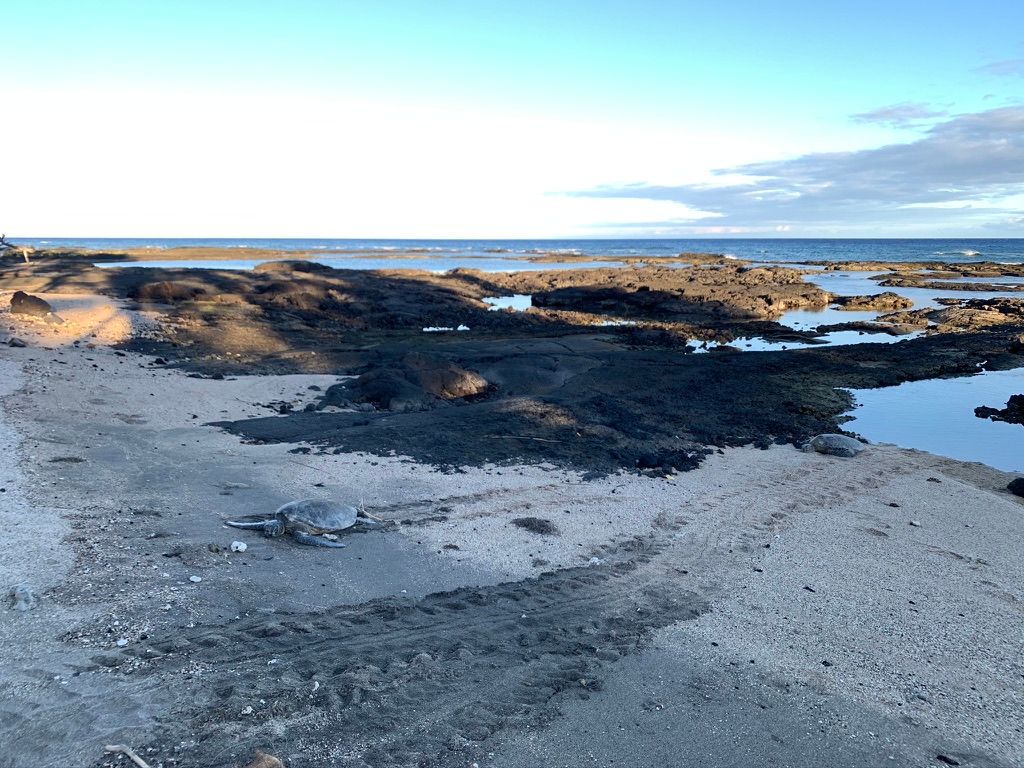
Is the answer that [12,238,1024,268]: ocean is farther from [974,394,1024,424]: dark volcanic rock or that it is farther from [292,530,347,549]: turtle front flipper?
→ [292,530,347,549]: turtle front flipper

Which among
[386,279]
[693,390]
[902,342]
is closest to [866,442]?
[693,390]

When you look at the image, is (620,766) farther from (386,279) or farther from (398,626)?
(386,279)

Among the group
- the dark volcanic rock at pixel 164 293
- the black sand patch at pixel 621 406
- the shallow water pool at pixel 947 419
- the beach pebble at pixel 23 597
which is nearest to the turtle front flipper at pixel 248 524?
the beach pebble at pixel 23 597

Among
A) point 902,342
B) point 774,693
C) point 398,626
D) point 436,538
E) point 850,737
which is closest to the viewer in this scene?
point 850,737

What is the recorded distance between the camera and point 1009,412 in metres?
15.3

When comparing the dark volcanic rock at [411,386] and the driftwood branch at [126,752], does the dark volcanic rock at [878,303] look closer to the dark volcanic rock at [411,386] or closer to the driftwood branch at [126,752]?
the dark volcanic rock at [411,386]

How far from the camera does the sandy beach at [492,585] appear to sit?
4566mm

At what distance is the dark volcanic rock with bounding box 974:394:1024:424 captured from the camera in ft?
49.2

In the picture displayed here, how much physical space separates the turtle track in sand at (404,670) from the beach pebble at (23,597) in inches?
47.9

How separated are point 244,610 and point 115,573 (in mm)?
1296

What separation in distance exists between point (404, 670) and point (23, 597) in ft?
10.0

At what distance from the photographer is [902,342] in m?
24.5

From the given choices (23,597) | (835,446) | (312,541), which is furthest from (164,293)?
(835,446)

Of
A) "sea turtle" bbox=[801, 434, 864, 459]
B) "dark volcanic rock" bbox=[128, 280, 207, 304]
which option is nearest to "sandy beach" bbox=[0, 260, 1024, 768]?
"sea turtle" bbox=[801, 434, 864, 459]
